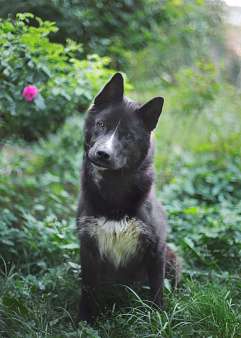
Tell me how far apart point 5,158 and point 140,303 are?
3258mm

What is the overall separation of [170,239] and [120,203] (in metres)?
1.41

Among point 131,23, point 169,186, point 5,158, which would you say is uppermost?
point 131,23

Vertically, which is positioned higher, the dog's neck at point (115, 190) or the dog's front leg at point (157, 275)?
the dog's neck at point (115, 190)

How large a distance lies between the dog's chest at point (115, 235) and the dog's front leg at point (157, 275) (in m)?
0.14

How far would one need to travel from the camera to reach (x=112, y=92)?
8.20 ft

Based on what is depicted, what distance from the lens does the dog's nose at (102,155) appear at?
7.21 ft

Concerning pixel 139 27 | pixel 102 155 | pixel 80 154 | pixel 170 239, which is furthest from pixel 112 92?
pixel 139 27

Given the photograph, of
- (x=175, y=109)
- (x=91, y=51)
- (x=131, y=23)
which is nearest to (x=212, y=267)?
(x=175, y=109)

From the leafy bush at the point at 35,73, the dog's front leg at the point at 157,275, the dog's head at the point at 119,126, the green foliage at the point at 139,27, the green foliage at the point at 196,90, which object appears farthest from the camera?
the green foliage at the point at 196,90

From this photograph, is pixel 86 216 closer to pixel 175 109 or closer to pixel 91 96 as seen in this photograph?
pixel 91 96

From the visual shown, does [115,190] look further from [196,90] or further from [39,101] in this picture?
[196,90]

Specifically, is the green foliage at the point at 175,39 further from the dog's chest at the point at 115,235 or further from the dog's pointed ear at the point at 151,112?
the dog's chest at the point at 115,235

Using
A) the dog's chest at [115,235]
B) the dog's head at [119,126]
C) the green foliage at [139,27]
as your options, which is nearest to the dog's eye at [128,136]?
the dog's head at [119,126]

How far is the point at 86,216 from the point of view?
8.14 feet
